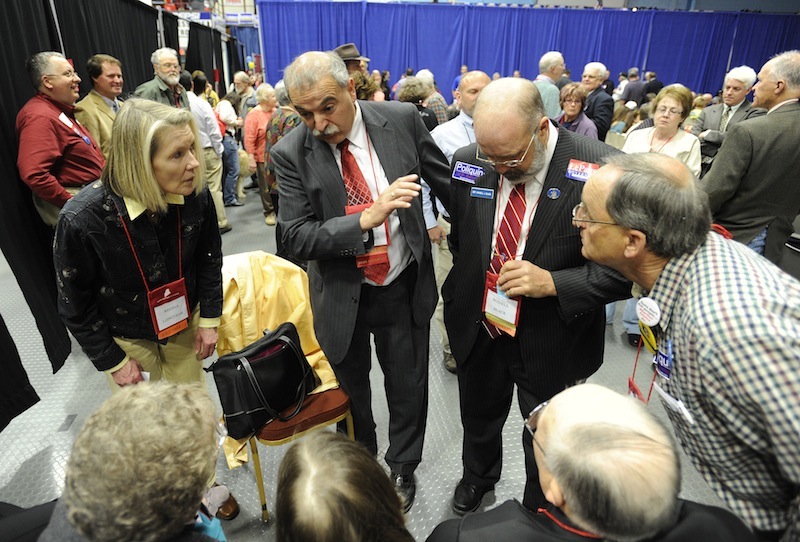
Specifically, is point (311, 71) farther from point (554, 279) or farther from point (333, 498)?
point (333, 498)

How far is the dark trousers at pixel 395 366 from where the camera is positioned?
6.03ft

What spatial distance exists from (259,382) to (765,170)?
9.27 ft

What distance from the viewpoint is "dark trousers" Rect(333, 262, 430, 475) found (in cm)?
184

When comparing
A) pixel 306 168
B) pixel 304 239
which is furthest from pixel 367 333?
pixel 306 168

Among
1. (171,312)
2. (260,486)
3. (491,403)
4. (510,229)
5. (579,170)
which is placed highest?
(579,170)

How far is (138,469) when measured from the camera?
815 mm

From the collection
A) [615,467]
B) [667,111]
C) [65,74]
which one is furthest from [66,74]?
[667,111]

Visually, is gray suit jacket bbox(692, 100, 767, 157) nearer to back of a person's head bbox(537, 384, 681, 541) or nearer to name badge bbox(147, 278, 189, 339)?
back of a person's head bbox(537, 384, 681, 541)

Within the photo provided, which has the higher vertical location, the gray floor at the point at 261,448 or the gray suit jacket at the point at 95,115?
the gray suit jacket at the point at 95,115

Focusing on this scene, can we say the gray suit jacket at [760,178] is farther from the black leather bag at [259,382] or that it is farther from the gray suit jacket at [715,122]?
the black leather bag at [259,382]

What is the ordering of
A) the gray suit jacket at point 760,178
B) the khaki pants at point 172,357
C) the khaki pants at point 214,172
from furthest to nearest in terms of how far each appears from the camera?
the khaki pants at point 214,172, the gray suit jacket at point 760,178, the khaki pants at point 172,357

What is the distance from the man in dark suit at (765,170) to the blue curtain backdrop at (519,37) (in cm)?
1222

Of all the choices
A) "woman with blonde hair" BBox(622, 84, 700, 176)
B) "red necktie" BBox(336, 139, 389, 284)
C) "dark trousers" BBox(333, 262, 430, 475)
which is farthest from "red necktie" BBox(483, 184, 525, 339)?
"woman with blonde hair" BBox(622, 84, 700, 176)

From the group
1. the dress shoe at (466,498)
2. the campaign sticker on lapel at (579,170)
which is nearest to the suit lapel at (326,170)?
the campaign sticker on lapel at (579,170)
